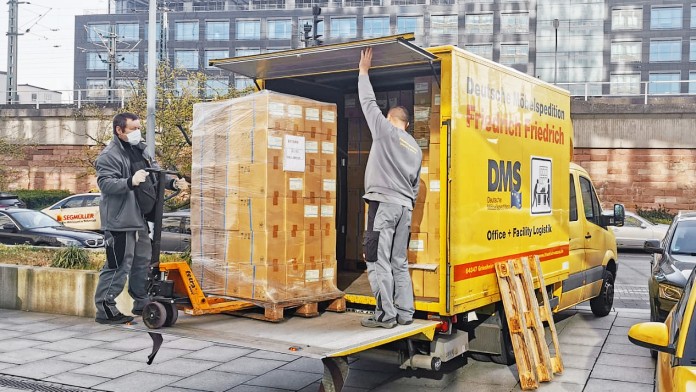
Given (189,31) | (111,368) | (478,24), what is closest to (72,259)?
(111,368)

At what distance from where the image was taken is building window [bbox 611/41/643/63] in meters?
68.1

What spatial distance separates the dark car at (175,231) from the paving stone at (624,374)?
1013 cm

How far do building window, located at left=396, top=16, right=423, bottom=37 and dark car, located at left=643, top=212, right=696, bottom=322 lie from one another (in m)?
64.0

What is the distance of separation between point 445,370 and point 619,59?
2651 inches

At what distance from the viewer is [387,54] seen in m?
6.21

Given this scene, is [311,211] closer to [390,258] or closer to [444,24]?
[390,258]

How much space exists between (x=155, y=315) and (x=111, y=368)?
2457 millimetres

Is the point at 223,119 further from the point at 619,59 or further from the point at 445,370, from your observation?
the point at 619,59

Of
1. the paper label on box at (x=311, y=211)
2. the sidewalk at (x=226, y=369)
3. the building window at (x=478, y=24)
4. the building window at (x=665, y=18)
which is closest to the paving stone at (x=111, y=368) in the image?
the sidewalk at (x=226, y=369)

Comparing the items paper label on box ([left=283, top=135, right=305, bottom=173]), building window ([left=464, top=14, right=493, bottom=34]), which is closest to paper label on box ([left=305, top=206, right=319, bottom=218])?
paper label on box ([left=283, top=135, right=305, bottom=173])

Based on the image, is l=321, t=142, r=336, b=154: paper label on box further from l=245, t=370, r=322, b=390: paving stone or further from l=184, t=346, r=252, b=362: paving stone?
l=184, t=346, r=252, b=362: paving stone

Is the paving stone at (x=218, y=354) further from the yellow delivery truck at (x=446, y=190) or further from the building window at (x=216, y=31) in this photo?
the building window at (x=216, y=31)

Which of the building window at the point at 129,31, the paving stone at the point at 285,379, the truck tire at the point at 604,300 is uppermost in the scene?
the building window at the point at 129,31

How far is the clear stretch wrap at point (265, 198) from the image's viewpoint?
6.04 metres
